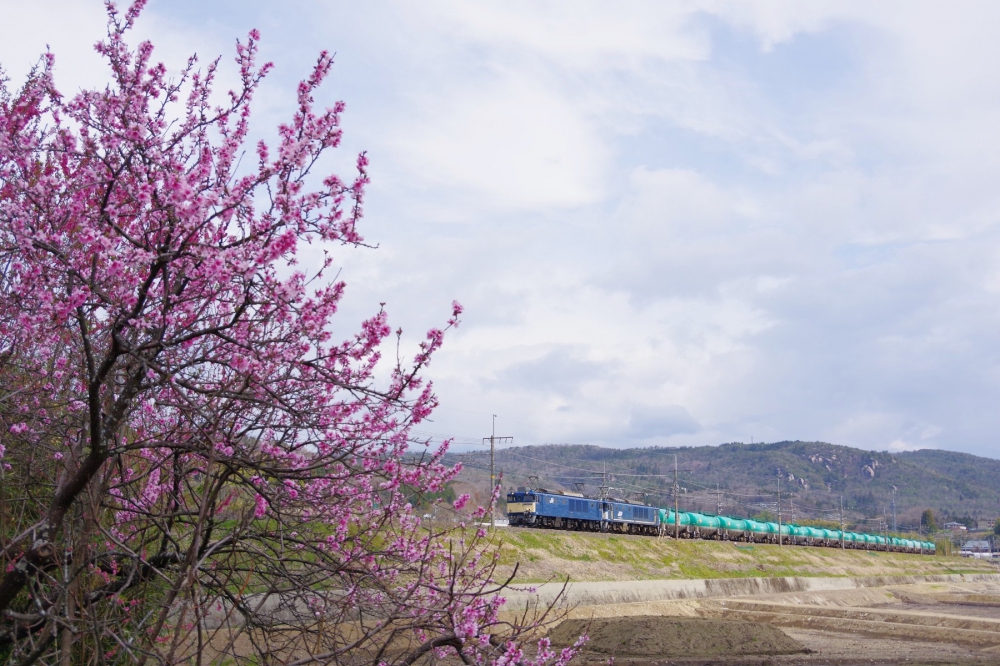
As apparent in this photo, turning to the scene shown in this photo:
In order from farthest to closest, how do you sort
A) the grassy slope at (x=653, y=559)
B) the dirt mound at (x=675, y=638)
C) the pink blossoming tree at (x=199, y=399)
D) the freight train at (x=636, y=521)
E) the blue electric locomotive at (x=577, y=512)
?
the freight train at (x=636, y=521), the blue electric locomotive at (x=577, y=512), the grassy slope at (x=653, y=559), the dirt mound at (x=675, y=638), the pink blossoming tree at (x=199, y=399)

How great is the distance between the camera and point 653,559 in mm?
47250

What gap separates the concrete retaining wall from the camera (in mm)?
26141

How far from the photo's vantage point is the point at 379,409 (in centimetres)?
614

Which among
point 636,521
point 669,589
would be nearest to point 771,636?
point 669,589

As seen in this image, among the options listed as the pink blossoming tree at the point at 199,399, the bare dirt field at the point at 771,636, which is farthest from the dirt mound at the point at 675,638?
the pink blossoming tree at the point at 199,399

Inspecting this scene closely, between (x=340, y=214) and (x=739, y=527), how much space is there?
256 ft

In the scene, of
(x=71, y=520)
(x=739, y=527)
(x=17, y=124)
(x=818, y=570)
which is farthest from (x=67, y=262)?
(x=739, y=527)

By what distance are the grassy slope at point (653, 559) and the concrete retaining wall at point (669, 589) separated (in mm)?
1571

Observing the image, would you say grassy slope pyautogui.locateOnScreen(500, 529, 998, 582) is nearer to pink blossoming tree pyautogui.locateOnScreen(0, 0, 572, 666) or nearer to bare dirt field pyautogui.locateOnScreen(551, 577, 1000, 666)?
bare dirt field pyautogui.locateOnScreen(551, 577, 1000, 666)

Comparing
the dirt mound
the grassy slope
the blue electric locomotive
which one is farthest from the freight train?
the dirt mound

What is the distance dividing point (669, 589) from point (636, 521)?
81.6 feet

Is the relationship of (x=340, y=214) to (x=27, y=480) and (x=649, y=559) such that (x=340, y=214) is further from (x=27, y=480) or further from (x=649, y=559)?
(x=649, y=559)

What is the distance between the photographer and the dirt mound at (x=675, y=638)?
23812 millimetres

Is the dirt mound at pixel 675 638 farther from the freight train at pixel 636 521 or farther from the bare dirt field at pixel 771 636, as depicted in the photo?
the freight train at pixel 636 521
